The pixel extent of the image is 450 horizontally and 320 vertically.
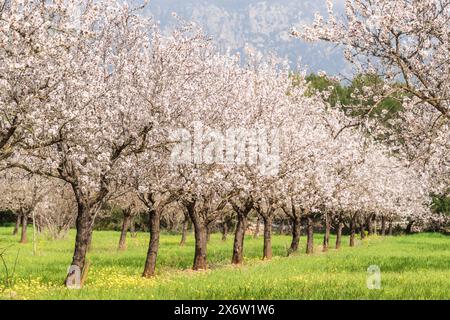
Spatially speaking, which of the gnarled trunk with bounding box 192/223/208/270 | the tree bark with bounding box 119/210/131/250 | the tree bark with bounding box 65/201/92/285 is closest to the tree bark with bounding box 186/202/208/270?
the gnarled trunk with bounding box 192/223/208/270

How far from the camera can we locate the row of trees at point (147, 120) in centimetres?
1425

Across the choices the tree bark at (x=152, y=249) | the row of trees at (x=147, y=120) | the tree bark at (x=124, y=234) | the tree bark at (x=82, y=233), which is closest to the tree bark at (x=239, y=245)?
the row of trees at (x=147, y=120)

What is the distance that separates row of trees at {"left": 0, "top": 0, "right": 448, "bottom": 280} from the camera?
14250 mm

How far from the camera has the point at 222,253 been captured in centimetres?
4044

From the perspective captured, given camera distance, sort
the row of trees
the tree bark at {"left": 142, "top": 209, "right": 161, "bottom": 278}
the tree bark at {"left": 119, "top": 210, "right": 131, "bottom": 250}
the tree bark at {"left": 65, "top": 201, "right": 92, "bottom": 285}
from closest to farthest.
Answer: the row of trees → the tree bark at {"left": 65, "top": 201, "right": 92, "bottom": 285} → the tree bark at {"left": 142, "top": 209, "right": 161, "bottom": 278} → the tree bark at {"left": 119, "top": 210, "right": 131, "bottom": 250}

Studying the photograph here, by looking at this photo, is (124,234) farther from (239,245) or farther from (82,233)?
(82,233)

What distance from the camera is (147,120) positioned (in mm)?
19969

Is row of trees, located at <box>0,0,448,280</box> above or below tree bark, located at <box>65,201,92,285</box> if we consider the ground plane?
above

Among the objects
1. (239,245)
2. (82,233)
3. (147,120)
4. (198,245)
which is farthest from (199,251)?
(147,120)

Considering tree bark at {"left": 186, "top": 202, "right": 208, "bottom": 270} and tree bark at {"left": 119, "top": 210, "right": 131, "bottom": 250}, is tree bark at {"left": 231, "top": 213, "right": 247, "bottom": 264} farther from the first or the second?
tree bark at {"left": 119, "top": 210, "right": 131, "bottom": 250}

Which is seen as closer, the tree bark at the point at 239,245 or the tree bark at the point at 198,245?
the tree bark at the point at 198,245

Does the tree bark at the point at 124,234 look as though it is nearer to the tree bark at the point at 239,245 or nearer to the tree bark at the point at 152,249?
the tree bark at the point at 239,245

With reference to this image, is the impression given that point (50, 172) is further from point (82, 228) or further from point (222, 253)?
point (222, 253)
